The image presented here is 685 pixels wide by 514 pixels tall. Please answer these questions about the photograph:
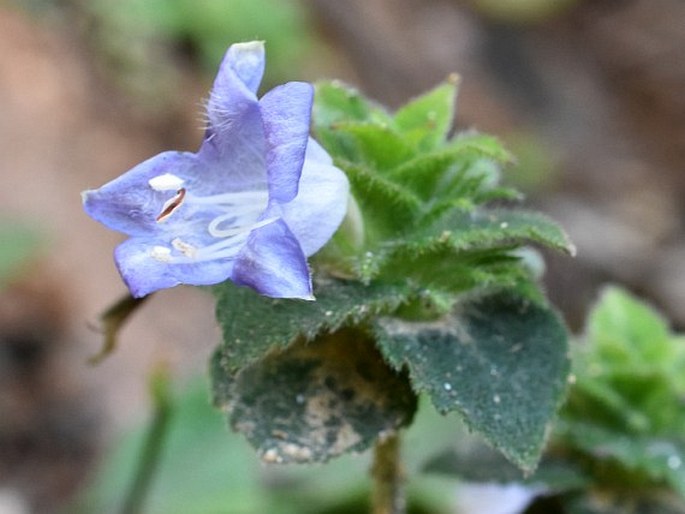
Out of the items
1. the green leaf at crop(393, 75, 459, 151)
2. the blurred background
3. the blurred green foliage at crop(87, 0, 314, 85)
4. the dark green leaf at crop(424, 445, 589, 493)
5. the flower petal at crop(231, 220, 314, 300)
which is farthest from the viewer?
the blurred green foliage at crop(87, 0, 314, 85)

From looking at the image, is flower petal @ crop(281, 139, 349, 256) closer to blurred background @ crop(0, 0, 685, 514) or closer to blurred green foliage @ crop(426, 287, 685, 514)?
blurred green foliage @ crop(426, 287, 685, 514)

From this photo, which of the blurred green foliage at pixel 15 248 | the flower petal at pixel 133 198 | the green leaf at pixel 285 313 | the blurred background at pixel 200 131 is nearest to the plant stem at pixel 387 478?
the green leaf at pixel 285 313

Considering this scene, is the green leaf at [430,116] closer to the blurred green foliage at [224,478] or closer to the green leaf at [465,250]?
the green leaf at [465,250]

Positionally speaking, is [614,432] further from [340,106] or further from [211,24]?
[211,24]

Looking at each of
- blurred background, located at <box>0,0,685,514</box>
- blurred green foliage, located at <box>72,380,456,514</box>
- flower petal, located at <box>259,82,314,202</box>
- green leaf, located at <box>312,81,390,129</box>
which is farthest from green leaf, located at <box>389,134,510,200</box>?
blurred background, located at <box>0,0,685,514</box>

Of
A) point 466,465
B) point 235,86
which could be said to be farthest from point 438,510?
point 235,86

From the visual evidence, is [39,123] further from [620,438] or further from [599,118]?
[620,438]

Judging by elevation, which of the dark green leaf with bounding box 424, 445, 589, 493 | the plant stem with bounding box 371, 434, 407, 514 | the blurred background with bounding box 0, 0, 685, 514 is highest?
the plant stem with bounding box 371, 434, 407, 514
